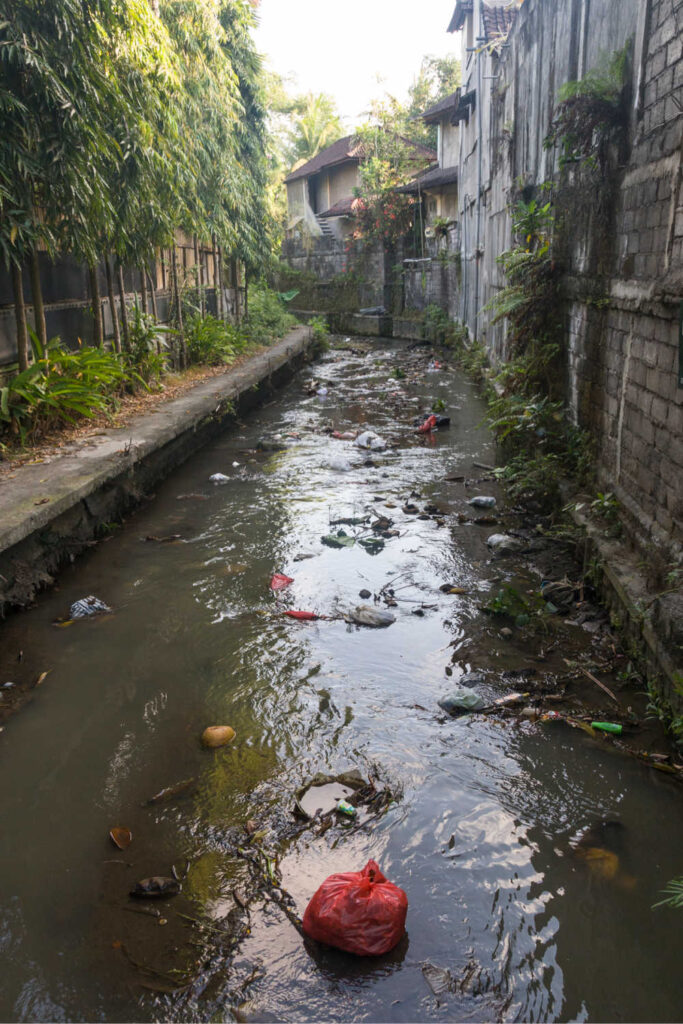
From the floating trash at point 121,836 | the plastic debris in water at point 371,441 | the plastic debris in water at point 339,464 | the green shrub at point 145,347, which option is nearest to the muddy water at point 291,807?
the floating trash at point 121,836

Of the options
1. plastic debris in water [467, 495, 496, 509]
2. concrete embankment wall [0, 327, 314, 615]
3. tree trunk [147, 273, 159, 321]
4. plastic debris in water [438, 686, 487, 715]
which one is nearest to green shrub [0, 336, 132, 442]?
concrete embankment wall [0, 327, 314, 615]

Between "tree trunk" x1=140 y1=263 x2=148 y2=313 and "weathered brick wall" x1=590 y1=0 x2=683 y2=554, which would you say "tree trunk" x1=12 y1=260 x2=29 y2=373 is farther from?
"weathered brick wall" x1=590 y1=0 x2=683 y2=554

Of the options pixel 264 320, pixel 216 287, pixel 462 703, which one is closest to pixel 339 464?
pixel 462 703

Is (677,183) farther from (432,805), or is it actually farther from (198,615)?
(198,615)

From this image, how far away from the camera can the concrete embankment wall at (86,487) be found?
425cm

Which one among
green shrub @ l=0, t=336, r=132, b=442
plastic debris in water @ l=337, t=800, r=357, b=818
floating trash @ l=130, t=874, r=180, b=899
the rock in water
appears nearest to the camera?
floating trash @ l=130, t=874, r=180, b=899

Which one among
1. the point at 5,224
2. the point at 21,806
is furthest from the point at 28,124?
the point at 21,806

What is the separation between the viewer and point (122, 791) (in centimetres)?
278

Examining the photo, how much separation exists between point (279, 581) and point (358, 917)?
2.66m

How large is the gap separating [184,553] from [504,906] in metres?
3.39

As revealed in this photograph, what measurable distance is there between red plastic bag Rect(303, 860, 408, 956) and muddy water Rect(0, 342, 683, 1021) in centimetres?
6

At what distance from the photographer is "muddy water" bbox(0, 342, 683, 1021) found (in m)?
2.01

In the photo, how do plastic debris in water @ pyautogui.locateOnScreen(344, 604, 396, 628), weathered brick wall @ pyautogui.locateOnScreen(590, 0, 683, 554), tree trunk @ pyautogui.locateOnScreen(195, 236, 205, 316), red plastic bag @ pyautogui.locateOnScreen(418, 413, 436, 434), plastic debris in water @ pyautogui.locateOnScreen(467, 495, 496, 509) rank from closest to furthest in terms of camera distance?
weathered brick wall @ pyautogui.locateOnScreen(590, 0, 683, 554) → plastic debris in water @ pyautogui.locateOnScreen(344, 604, 396, 628) → plastic debris in water @ pyautogui.locateOnScreen(467, 495, 496, 509) → red plastic bag @ pyautogui.locateOnScreen(418, 413, 436, 434) → tree trunk @ pyautogui.locateOnScreen(195, 236, 205, 316)

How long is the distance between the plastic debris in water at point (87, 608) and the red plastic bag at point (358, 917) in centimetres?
254
